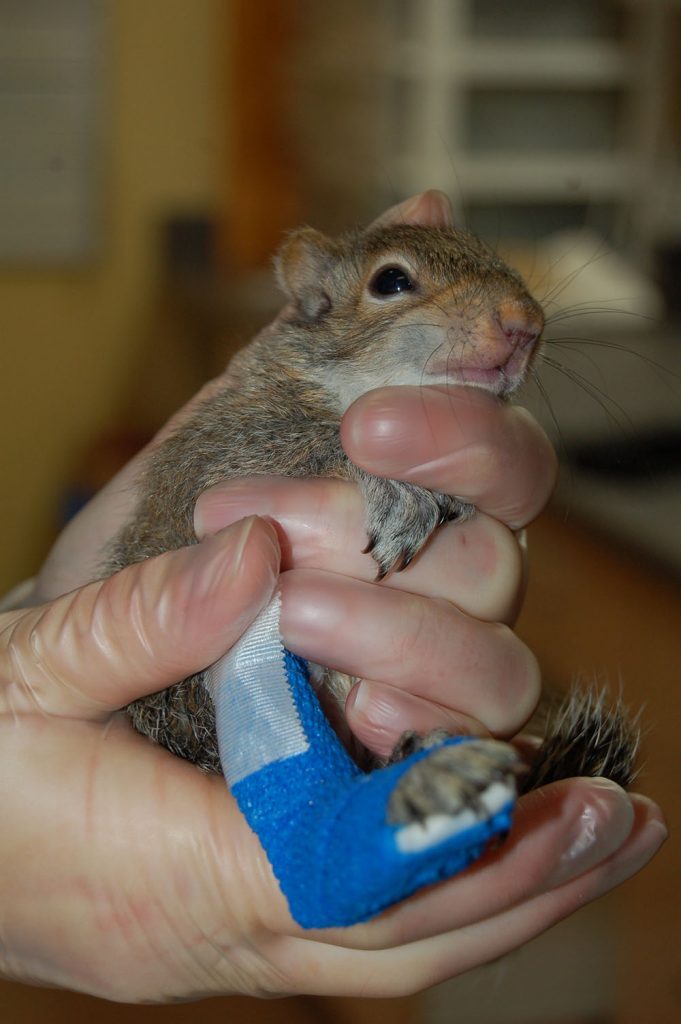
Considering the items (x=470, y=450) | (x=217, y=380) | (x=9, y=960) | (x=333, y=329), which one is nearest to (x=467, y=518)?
(x=470, y=450)

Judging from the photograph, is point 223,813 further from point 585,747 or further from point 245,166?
point 245,166

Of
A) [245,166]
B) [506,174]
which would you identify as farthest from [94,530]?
[506,174]

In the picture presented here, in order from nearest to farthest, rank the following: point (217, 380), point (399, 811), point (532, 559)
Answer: point (399, 811)
point (217, 380)
point (532, 559)

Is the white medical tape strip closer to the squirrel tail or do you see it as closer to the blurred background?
the squirrel tail

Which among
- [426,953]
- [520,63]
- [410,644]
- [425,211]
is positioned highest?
[520,63]

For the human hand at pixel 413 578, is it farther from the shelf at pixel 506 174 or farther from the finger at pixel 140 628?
the shelf at pixel 506 174

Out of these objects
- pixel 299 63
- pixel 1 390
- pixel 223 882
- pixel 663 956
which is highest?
pixel 299 63

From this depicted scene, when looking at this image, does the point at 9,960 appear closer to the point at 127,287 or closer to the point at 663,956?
the point at 663,956

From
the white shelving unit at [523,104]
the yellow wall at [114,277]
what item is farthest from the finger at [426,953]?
the white shelving unit at [523,104]
